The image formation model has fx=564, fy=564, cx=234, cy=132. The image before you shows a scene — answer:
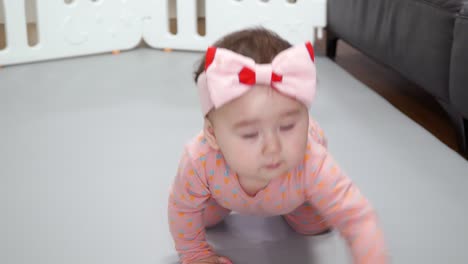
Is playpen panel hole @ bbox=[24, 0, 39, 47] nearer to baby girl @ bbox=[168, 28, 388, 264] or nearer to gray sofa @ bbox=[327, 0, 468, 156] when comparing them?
gray sofa @ bbox=[327, 0, 468, 156]

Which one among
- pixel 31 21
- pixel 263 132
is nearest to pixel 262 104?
pixel 263 132

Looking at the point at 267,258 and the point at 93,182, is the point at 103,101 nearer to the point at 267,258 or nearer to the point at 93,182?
the point at 93,182

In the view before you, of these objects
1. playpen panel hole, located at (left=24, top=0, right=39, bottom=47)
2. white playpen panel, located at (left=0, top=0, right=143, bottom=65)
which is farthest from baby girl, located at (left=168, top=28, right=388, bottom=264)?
playpen panel hole, located at (left=24, top=0, right=39, bottom=47)

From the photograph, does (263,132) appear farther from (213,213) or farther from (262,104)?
(213,213)

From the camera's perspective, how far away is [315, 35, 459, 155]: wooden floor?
1491 mm

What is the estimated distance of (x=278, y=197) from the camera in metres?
0.83

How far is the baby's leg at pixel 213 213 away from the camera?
95 cm

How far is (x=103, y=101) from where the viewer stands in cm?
164

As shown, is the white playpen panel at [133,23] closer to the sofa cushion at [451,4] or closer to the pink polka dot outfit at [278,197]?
the sofa cushion at [451,4]

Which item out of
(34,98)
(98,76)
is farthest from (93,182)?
(98,76)

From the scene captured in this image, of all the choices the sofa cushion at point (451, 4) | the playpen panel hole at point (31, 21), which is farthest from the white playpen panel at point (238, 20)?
the sofa cushion at point (451, 4)

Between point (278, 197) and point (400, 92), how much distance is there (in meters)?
1.09

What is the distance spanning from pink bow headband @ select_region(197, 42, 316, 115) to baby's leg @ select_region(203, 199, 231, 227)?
284 millimetres

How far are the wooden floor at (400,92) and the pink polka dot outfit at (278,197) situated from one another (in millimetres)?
699
